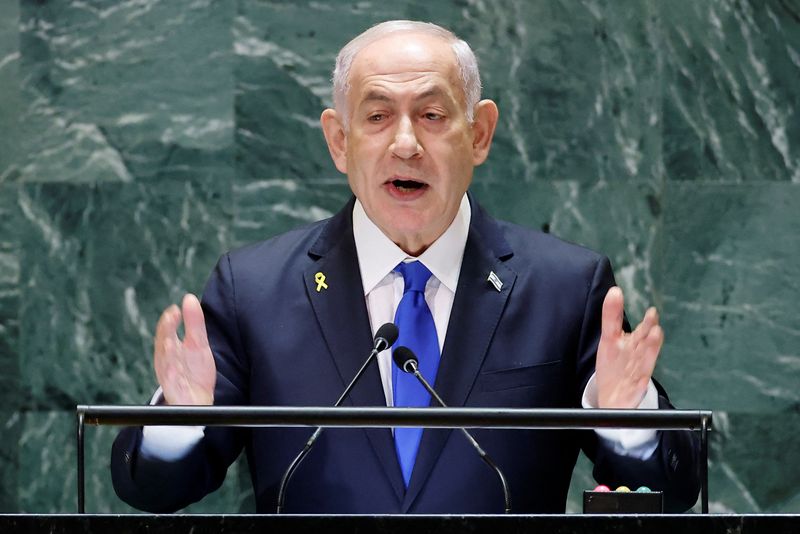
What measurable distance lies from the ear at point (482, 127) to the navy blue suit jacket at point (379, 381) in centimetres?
16

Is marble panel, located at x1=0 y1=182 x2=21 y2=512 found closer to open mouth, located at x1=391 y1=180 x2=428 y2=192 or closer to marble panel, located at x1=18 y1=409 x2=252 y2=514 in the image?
marble panel, located at x1=18 y1=409 x2=252 y2=514

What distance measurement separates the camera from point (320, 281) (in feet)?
11.1

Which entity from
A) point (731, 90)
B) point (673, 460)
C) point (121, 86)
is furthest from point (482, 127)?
point (121, 86)

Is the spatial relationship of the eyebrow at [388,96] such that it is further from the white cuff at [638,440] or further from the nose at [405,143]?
the white cuff at [638,440]

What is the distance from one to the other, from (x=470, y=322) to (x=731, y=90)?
6.38ft

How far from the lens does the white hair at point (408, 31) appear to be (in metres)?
3.42

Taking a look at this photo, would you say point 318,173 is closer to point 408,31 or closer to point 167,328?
point 408,31

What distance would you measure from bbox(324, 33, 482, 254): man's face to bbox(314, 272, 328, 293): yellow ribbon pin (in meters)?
0.19

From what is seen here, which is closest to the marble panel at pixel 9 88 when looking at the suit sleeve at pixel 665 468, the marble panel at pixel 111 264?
the marble panel at pixel 111 264

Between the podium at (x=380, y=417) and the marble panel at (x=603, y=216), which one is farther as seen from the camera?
the marble panel at (x=603, y=216)

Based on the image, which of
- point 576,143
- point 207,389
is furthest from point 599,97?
point 207,389

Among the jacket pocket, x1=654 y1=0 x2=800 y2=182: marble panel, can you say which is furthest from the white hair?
x1=654 y1=0 x2=800 y2=182: marble panel

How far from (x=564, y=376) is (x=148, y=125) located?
2072mm

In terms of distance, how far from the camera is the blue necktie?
319 centimetres
